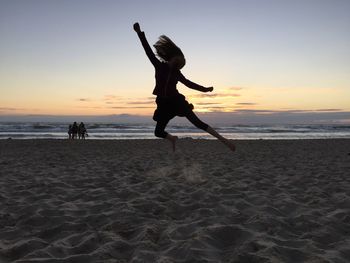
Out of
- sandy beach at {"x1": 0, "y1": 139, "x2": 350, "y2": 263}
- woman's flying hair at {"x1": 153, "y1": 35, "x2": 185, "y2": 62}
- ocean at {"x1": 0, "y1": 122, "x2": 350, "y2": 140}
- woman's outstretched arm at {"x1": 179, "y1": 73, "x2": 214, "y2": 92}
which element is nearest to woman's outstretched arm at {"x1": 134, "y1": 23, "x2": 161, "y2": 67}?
woman's flying hair at {"x1": 153, "y1": 35, "x2": 185, "y2": 62}

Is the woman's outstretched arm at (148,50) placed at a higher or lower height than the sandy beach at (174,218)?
higher

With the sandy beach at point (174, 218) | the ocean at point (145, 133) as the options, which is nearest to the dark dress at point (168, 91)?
the sandy beach at point (174, 218)

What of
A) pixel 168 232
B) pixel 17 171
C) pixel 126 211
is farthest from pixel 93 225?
pixel 17 171

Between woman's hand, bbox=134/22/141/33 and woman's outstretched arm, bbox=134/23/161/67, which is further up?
woman's hand, bbox=134/22/141/33

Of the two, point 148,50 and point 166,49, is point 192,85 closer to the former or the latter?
point 166,49

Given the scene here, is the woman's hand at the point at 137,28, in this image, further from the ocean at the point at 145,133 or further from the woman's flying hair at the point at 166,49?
the ocean at the point at 145,133

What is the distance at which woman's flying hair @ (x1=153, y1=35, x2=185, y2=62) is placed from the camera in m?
5.12

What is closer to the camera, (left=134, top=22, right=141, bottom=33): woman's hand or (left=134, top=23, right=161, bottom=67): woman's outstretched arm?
(left=134, top=22, right=141, bottom=33): woman's hand

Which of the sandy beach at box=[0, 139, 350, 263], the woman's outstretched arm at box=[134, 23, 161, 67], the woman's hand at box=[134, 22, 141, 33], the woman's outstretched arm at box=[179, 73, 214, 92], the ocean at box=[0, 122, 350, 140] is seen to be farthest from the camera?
the ocean at box=[0, 122, 350, 140]

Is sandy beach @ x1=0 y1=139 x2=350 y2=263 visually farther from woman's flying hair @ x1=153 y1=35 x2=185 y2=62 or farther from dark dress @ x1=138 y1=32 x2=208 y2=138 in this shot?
woman's flying hair @ x1=153 y1=35 x2=185 y2=62

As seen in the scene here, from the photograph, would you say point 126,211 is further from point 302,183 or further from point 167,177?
point 302,183

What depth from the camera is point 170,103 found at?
5.23 meters

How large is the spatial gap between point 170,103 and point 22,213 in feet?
8.28

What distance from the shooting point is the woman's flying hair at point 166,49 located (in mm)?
5125
